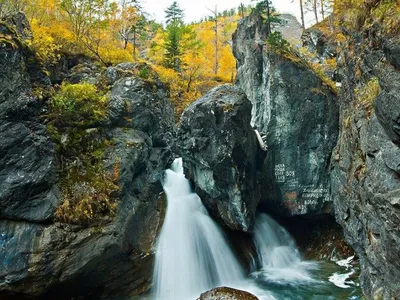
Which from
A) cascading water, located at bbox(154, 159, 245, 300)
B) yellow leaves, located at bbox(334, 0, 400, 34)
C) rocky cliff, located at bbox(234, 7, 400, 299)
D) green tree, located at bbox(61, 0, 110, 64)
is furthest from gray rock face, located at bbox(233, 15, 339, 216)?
green tree, located at bbox(61, 0, 110, 64)

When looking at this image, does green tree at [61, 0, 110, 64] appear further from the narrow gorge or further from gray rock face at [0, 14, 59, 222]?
gray rock face at [0, 14, 59, 222]

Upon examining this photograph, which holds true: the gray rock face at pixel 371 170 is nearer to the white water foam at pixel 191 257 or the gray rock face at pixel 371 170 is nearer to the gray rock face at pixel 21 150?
the white water foam at pixel 191 257

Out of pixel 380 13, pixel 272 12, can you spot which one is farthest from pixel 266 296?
pixel 272 12

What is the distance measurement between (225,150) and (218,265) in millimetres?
5207

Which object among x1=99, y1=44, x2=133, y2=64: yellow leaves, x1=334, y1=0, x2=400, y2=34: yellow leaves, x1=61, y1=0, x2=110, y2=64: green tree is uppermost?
x1=61, y1=0, x2=110, y2=64: green tree

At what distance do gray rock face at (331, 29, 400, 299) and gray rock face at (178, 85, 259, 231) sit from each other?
4057 millimetres

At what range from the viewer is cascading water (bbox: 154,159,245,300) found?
13.2 metres

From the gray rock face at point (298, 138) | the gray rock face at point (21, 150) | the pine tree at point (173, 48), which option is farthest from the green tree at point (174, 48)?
the gray rock face at point (21, 150)

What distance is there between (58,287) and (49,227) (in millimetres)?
2074

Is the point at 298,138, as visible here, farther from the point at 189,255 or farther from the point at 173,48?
the point at 173,48

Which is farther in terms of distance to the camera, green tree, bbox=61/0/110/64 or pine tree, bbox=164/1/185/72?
pine tree, bbox=164/1/185/72

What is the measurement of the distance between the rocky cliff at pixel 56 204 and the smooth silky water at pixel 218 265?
3.00ft

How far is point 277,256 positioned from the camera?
1662cm

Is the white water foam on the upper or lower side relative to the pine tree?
lower
